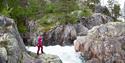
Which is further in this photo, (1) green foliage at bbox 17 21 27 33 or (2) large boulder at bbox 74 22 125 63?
(1) green foliage at bbox 17 21 27 33

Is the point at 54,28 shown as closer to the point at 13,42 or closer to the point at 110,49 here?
the point at 110,49

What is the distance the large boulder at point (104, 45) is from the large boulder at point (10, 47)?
12.1m

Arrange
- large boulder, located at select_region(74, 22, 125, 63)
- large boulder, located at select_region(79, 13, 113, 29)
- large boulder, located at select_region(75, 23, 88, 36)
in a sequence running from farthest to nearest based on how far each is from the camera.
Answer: large boulder, located at select_region(79, 13, 113, 29), large boulder, located at select_region(75, 23, 88, 36), large boulder, located at select_region(74, 22, 125, 63)

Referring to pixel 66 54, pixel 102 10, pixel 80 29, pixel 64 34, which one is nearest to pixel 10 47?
pixel 66 54

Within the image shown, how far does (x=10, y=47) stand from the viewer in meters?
28.8

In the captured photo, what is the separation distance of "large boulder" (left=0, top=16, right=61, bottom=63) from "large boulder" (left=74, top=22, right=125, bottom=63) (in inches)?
478

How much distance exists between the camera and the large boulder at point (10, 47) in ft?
90.5

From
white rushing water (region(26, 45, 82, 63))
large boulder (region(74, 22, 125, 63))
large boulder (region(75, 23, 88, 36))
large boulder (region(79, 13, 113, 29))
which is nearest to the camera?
large boulder (region(74, 22, 125, 63))

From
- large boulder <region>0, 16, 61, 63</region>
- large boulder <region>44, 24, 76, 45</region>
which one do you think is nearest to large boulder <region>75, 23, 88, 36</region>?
large boulder <region>44, 24, 76, 45</region>

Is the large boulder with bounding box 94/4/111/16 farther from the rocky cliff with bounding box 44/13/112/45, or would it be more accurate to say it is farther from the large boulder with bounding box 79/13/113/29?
the rocky cliff with bounding box 44/13/112/45

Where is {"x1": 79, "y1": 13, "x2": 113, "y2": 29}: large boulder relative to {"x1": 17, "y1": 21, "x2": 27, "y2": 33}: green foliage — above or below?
below

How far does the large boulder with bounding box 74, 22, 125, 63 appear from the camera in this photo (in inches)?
1689

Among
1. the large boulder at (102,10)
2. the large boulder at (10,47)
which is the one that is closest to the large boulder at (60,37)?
the large boulder at (10,47)

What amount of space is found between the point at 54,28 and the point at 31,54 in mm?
23928
